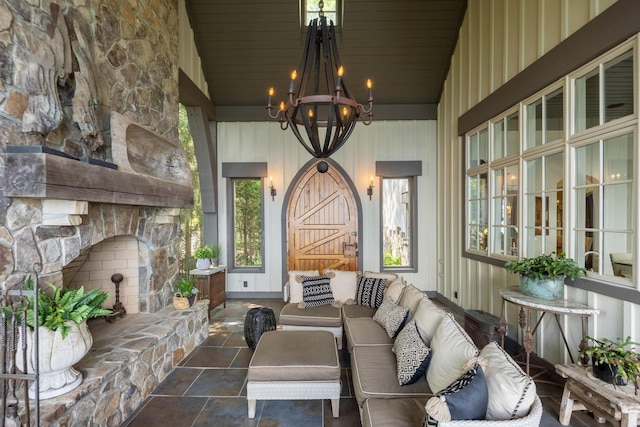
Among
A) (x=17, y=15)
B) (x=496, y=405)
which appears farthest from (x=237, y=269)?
(x=496, y=405)

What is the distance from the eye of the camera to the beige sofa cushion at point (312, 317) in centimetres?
346

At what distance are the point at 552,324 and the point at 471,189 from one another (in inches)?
84.9

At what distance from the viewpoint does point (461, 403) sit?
137cm

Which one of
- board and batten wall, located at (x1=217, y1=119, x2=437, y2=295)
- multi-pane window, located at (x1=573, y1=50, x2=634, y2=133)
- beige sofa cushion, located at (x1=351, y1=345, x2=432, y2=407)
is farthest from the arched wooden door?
multi-pane window, located at (x1=573, y1=50, x2=634, y2=133)

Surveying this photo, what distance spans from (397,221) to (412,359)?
13.3 feet

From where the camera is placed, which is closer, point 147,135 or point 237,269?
point 147,135

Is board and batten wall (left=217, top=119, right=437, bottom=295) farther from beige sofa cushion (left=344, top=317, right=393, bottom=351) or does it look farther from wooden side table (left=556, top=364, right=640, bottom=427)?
wooden side table (left=556, top=364, right=640, bottom=427)

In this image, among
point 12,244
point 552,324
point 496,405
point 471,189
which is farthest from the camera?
point 471,189

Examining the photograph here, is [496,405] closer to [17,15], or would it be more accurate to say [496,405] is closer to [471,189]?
[17,15]

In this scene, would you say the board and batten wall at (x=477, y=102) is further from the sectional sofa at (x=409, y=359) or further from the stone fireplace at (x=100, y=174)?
the stone fireplace at (x=100, y=174)

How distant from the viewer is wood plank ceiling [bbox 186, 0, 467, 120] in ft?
14.5

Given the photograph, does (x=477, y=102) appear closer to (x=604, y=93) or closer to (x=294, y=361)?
(x=604, y=93)

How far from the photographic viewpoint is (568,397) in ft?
7.41

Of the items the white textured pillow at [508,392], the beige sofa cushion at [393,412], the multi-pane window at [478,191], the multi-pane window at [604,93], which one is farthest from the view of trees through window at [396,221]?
the white textured pillow at [508,392]
